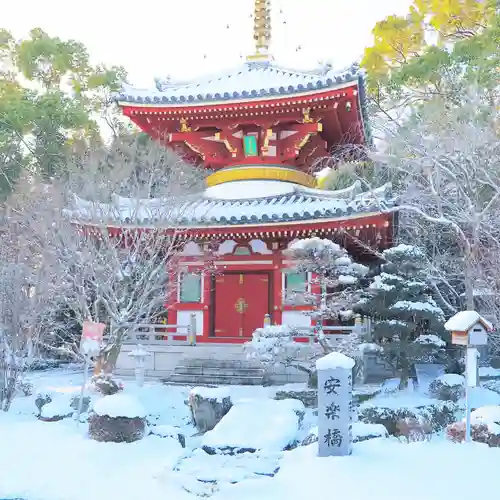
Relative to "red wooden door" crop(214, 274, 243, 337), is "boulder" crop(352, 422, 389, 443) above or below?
below

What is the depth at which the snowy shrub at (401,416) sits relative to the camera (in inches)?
436

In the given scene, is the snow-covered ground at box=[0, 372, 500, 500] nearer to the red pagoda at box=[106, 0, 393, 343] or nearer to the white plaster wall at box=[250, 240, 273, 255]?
the red pagoda at box=[106, 0, 393, 343]

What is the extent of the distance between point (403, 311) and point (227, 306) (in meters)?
6.34

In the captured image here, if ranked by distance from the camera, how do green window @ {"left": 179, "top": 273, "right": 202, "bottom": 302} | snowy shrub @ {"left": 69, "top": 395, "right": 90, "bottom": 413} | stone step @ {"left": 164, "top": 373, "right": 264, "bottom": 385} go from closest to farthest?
1. snowy shrub @ {"left": 69, "top": 395, "right": 90, "bottom": 413}
2. stone step @ {"left": 164, "top": 373, "right": 264, "bottom": 385}
3. green window @ {"left": 179, "top": 273, "right": 202, "bottom": 302}

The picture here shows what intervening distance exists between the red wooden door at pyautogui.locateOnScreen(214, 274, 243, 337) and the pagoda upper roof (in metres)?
5.55

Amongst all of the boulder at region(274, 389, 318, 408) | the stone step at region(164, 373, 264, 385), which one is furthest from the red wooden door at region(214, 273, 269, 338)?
the boulder at region(274, 389, 318, 408)

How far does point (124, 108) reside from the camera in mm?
18156

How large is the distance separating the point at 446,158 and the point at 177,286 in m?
8.81

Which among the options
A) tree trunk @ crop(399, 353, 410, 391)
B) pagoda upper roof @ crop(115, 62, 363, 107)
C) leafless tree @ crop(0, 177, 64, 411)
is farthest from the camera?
pagoda upper roof @ crop(115, 62, 363, 107)

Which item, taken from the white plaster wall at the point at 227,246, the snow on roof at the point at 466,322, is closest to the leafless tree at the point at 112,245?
the white plaster wall at the point at 227,246

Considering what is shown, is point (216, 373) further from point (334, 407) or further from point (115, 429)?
point (334, 407)

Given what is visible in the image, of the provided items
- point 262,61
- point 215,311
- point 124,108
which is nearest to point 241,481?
point 215,311

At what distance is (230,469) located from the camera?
882 cm

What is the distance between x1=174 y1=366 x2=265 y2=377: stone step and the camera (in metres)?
15.1
